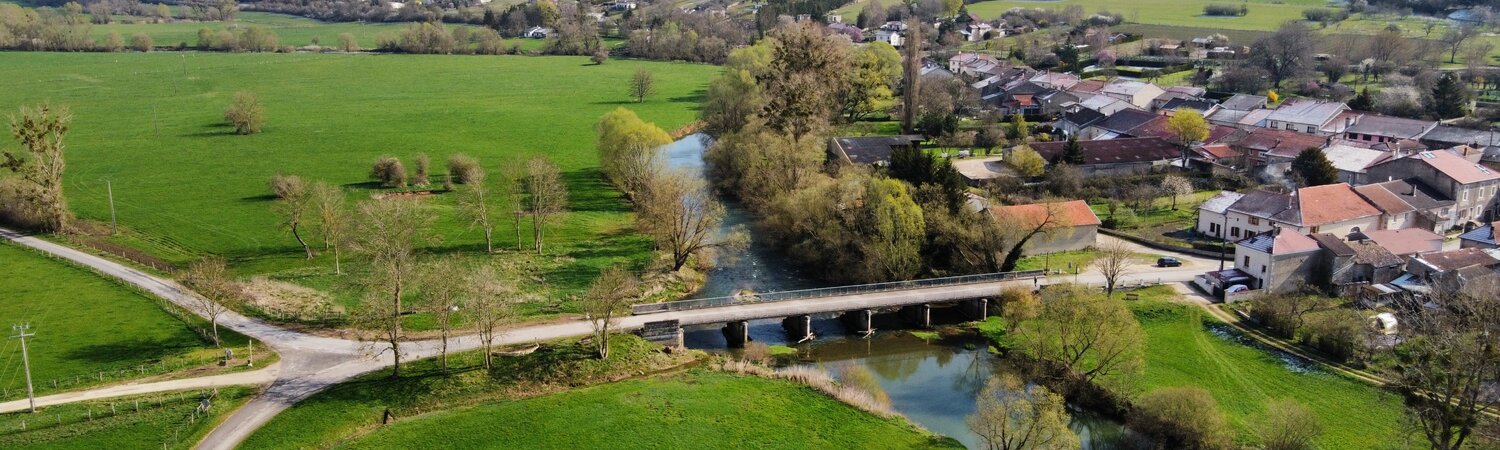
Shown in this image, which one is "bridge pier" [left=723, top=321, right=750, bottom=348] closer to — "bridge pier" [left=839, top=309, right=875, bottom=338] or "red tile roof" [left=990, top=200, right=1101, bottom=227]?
"bridge pier" [left=839, top=309, right=875, bottom=338]

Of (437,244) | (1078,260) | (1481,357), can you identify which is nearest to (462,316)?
(437,244)

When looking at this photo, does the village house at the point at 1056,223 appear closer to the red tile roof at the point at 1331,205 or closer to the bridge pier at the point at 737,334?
the red tile roof at the point at 1331,205

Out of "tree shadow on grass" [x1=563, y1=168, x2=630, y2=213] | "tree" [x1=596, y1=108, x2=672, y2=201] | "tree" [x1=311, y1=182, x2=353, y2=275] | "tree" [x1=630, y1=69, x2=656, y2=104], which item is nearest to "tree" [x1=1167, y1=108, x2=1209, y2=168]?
"tree" [x1=596, y1=108, x2=672, y2=201]

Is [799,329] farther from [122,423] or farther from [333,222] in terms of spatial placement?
[122,423]

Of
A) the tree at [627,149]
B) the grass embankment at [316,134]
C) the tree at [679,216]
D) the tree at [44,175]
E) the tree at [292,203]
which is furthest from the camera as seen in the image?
the tree at [627,149]

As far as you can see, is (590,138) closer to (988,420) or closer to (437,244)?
(437,244)

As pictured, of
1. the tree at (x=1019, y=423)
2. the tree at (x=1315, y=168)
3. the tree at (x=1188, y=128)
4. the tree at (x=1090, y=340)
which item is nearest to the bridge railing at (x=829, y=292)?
the tree at (x=1090, y=340)
